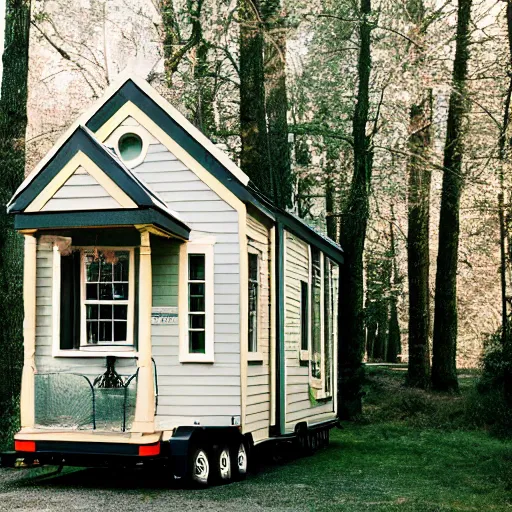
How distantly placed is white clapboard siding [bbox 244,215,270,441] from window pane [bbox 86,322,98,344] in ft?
7.11

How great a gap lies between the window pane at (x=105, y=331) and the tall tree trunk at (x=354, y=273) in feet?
35.3

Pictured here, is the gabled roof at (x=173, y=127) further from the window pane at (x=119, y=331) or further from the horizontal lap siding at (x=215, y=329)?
the window pane at (x=119, y=331)

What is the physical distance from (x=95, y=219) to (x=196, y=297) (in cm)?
200

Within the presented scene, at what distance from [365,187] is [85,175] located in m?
11.7

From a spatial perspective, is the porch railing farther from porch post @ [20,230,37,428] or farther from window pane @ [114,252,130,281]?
window pane @ [114,252,130,281]

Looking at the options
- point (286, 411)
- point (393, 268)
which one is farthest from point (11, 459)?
point (393, 268)

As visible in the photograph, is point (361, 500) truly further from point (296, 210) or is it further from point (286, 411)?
point (296, 210)

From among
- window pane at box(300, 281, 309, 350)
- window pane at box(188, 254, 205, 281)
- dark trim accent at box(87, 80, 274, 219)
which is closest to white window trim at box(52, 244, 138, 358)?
window pane at box(188, 254, 205, 281)

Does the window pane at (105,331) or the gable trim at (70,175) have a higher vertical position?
the gable trim at (70,175)

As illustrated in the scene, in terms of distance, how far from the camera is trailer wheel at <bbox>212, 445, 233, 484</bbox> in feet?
41.7

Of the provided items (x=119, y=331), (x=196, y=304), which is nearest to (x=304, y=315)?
(x=196, y=304)

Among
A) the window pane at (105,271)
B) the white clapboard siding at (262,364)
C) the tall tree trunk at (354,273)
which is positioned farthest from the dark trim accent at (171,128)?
the tall tree trunk at (354,273)

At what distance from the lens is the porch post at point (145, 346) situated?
40.3 ft

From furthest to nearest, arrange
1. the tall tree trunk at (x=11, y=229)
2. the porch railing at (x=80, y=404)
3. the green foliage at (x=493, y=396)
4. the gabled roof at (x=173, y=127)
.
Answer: the green foliage at (x=493, y=396) → the tall tree trunk at (x=11, y=229) → the gabled roof at (x=173, y=127) → the porch railing at (x=80, y=404)
